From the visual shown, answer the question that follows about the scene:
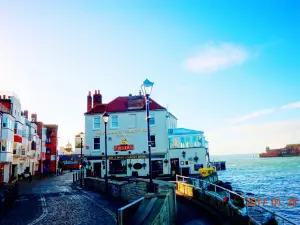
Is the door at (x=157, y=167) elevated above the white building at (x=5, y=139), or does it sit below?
below

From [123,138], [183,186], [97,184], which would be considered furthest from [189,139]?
[183,186]

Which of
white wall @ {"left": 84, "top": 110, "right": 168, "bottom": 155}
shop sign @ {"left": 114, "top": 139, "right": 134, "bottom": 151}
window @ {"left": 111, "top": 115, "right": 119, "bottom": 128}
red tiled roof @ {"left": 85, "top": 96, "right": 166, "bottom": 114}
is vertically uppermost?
red tiled roof @ {"left": 85, "top": 96, "right": 166, "bottom": 114}

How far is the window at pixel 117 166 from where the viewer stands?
39031 mm

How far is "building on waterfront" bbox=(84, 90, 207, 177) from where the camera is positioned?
126 feet

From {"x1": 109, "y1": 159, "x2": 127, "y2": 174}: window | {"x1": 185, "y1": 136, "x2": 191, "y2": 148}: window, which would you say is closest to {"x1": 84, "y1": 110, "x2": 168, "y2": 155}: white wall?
{"x1": 109, "y1": 159, "x2": 127, "y2": 174}: window

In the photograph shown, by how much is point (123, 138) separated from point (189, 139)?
32.3 ft

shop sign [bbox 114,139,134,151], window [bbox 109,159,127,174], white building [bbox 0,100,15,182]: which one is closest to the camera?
white building [bbox 0,100,15,182]

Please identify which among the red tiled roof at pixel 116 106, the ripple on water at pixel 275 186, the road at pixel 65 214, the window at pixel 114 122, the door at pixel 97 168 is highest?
the red tiled roof at pixel 116 106

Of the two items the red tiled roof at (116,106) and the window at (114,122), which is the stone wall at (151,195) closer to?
the window at (114,122)

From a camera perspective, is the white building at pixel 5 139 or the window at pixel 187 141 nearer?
the white building at pixel 5 139

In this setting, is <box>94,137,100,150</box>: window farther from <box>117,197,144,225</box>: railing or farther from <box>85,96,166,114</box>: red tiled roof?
<box>117,197,144,225</box>: railing

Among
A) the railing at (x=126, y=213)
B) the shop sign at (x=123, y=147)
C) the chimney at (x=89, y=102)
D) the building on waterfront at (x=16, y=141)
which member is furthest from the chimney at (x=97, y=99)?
the railing at (x=126, y=213)

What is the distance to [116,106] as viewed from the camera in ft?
135

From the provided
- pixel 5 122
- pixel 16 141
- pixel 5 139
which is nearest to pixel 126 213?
pixel 5 139
